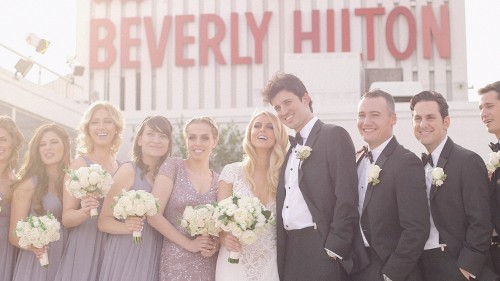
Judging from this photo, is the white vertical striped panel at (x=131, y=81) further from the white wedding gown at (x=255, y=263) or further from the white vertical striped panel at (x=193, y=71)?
the white wedding gown at (x=255, y=263)

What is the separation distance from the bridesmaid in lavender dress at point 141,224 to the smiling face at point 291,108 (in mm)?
Answer: 1344

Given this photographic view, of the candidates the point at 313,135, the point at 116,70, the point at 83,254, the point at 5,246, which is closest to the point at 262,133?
the point at 313,135

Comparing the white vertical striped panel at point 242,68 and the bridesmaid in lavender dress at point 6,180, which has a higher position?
the white vertical striped panel at point 242,68

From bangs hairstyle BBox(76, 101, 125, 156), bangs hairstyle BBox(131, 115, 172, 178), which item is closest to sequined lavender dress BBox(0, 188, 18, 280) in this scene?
bangs hairstyle BBox(76, 101, 125, 156)

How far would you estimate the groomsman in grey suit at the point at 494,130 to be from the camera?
5.36 meters

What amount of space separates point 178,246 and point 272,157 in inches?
47.2

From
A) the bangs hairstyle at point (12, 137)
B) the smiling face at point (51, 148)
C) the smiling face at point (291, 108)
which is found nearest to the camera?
the smiling face at point (291, 108)

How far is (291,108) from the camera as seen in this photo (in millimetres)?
5504

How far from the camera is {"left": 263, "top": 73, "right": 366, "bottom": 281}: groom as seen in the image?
200 inches

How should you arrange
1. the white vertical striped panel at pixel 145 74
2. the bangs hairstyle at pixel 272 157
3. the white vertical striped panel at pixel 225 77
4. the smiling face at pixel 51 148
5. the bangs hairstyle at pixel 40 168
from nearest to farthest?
the bangs hairstyle at pixel 272 157, the bangs hairstyle at pixel 40 168, the smiling face at pixel 51 148, the white vertical striped panel at pixel 225 77, the white vertical striped panel at pixel 145 74

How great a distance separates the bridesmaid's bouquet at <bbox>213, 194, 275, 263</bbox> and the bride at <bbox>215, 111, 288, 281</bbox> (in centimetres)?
36

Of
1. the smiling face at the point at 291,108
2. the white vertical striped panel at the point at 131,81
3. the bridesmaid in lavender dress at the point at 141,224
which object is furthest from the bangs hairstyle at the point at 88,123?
the white vertical striped panel at the point at 131,81

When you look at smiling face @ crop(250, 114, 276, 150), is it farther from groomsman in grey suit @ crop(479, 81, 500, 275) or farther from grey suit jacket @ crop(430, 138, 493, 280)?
groomsman in grey suit @ crop(479, 81, 500, 275)

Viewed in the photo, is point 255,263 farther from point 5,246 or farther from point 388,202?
point 5,246
